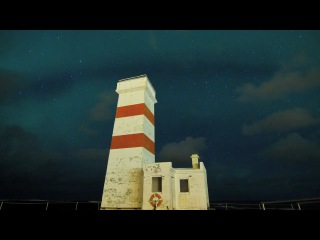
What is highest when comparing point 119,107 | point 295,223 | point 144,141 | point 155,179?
point 119,107

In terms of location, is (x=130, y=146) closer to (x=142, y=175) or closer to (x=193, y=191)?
(x=142, y=175)

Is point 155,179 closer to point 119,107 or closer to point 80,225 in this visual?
point 119,107

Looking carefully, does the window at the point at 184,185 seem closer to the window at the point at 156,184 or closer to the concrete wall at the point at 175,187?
the concrete wall at the point at 175,187

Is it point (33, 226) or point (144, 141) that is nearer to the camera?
point (33, 226)

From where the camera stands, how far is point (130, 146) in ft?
53.3

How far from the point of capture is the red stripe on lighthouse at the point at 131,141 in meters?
16.1

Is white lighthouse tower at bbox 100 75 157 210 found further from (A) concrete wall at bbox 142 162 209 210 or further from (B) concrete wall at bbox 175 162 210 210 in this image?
(B) concrete wall at bbox 175 162 210 210

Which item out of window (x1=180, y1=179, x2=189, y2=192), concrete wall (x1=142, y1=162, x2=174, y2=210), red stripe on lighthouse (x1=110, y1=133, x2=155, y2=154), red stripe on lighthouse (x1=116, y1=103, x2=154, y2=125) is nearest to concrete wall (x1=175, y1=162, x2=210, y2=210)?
window (x1=180, y1=179, x2=189, y2=192)

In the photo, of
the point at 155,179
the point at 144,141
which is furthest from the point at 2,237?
the point at 144,141

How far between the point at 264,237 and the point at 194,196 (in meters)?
13.1

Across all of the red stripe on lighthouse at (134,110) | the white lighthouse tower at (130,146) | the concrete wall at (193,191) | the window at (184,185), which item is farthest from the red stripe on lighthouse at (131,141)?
the window at (184,185)

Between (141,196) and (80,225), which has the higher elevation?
(141,196)

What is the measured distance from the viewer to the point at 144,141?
1628 centimetres

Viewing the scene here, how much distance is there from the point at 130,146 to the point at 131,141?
0.43 m
